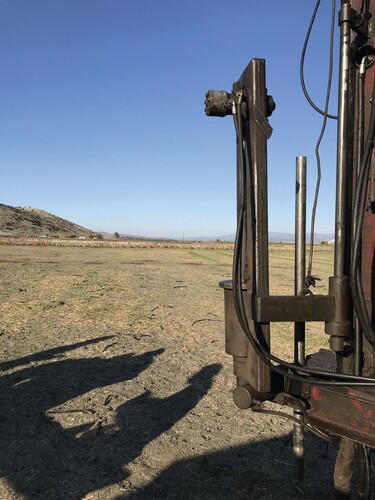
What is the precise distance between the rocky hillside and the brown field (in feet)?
293

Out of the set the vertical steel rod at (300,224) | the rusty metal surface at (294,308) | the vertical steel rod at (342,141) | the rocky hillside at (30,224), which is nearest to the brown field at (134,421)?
the vertical steel rod at (300,224)

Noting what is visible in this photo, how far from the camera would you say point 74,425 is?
4.54 meters

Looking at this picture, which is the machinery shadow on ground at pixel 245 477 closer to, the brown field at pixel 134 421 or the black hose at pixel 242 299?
the brown field at pixel 134 421

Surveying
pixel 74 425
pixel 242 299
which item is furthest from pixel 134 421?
pixel 242 299

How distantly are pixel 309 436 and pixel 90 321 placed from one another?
21.1ft

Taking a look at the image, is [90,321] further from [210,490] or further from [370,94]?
[370,94]

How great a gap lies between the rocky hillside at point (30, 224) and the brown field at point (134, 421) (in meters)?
89.2

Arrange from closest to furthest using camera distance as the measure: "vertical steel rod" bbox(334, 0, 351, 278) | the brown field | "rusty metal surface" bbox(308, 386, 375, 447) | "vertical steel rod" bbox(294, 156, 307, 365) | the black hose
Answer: "rusty metal surface" bbox(308, 386, 375, 447) < "vertical steel rod" bbox(334, 0, 351, 278) < the black hose < "vertical steel rod" bbox(294, 156, 307, 365) < the brown field

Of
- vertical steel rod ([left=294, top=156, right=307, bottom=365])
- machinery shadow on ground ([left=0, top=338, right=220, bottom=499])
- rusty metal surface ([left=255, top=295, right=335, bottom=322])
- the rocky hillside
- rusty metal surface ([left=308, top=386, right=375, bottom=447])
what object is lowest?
machinery shadow on ground ([left=0, top=338, right=220, bottom=499])

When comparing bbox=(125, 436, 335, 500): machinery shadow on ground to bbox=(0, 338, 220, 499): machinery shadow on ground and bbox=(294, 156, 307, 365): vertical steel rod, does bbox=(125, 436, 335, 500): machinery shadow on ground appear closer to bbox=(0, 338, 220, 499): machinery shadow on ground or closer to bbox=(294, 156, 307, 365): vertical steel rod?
bbox=(0, 338, 220, 499): machinery shadow on ground

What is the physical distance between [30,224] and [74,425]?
114m

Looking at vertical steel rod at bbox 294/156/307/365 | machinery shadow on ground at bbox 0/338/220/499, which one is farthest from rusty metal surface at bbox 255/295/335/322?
machinery shadow on ground at bbox 0/338/220/499

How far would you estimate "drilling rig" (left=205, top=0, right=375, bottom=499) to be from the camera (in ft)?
6.18

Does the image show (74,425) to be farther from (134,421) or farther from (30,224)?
(30,224)
